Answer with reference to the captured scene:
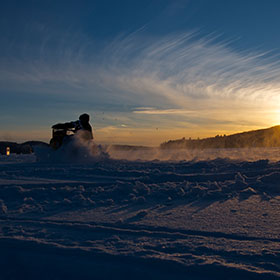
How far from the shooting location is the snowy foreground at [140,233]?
237 cm

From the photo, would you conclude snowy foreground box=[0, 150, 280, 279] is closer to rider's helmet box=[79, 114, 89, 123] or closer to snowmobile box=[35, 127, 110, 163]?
snowmobile box=[35, 127, 110, 163]

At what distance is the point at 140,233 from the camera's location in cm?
326

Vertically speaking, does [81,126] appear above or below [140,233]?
above

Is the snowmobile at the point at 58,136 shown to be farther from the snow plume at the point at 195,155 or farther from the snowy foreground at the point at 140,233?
the snowy foreground at the point at 140,233

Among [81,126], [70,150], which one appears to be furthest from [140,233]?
[81,126]

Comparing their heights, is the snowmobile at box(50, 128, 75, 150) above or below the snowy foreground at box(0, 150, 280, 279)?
above

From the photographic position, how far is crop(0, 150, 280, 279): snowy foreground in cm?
237

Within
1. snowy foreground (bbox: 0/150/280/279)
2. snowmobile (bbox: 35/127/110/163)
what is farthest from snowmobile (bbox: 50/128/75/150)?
snowy foreground (bbox: 0/150/280/279)

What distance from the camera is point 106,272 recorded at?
2.33m

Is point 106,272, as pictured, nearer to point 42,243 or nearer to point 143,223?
point 42,243

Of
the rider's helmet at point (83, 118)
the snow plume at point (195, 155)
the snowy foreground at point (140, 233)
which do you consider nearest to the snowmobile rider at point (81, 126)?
the rider's helmet at point (83, 118)

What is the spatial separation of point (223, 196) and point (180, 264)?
10.0ft

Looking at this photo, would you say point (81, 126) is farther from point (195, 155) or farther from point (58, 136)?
point (195, 155)

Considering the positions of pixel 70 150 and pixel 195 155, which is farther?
pixel 195 155
